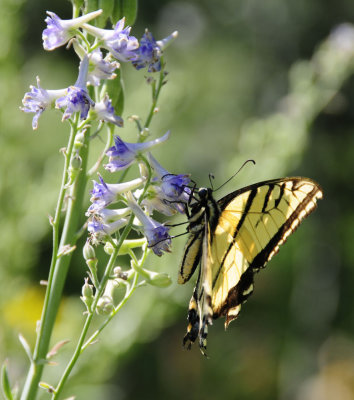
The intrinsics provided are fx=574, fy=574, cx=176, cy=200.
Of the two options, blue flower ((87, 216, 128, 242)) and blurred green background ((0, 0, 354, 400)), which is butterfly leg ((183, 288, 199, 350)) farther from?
blurred green background ((0, 0, 354, 400))

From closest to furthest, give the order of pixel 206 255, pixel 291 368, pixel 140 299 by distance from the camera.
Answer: pixel 206 255 → pixel 140 299 → pixel 291 368

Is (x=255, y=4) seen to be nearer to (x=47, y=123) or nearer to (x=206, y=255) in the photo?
(x=47, y=123)

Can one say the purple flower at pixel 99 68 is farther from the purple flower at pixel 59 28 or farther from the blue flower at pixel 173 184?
the blue flower at pixel 173 184

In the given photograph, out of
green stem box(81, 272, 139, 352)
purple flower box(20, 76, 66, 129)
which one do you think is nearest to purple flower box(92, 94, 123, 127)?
Result: purple flower box(20, 76, 66, 129)

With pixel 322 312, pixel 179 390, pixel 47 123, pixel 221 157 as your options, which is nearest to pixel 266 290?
pixel 322 312

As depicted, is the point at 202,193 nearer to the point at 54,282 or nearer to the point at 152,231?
the point at 152,231

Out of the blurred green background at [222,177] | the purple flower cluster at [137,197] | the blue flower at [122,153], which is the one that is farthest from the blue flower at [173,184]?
the blurred green background at [222,177]
